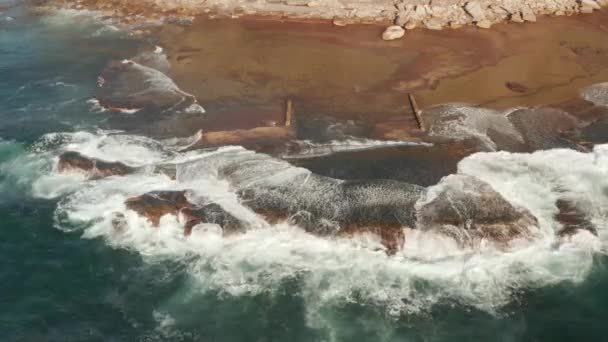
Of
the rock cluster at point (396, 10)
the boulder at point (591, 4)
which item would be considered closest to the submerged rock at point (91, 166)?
the rock cluster at point (396, 10)

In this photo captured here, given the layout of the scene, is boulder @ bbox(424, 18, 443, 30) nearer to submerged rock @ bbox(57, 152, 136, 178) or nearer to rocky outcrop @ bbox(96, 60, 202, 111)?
rocky outcrop @ bbox(96, 60, 202, 111)

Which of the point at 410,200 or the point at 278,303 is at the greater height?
the point at 410,200

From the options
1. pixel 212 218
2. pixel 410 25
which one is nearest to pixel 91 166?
pixel 212 218

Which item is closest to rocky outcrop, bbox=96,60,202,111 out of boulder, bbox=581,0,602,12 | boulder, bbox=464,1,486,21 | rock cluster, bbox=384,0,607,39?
rock cluster, bbox=384,0,607,39

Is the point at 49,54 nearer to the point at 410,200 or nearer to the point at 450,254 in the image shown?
the point at 410,200

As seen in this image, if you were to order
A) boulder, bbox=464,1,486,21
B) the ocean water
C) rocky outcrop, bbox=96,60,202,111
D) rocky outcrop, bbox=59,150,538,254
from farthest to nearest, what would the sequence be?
1. boulder, bbox=464,1,486,21
2. rocky outcrop, bbox=96,60,202,111
3. rocky outcrop, bbox=59,150,538,254
4. the ocean water

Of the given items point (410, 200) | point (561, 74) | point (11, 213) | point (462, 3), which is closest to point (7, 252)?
point (11, 213)
